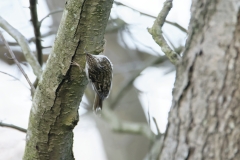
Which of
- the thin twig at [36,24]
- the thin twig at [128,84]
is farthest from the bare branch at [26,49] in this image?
the thin twig at [128,84]

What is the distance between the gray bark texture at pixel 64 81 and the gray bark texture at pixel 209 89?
0.57 meters

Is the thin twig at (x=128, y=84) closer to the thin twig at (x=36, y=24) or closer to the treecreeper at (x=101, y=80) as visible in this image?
the treecreeper at (x=101, y=80)

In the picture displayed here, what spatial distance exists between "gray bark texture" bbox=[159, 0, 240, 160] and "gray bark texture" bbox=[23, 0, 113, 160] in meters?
0.57

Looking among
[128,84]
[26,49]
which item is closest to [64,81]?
[26,49]

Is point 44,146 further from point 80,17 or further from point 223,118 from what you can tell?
point 223,118

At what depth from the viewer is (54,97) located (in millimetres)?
1269

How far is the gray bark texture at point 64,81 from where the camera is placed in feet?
3.89

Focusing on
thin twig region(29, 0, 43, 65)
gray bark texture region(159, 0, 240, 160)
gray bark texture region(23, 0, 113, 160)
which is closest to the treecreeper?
thin twig region(29, 0, 43, 65)

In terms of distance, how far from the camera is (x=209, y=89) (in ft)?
2.01

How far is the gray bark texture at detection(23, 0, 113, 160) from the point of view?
1.19 meters

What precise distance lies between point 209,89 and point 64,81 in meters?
0.70

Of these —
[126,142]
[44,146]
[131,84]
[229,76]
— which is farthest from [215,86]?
[126,142]

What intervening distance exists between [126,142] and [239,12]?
6.45 ft

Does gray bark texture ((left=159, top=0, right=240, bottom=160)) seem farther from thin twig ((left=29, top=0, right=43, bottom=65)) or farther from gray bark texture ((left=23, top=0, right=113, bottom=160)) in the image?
thin twig ((left=29, top=0, right=43, bottom=65))
